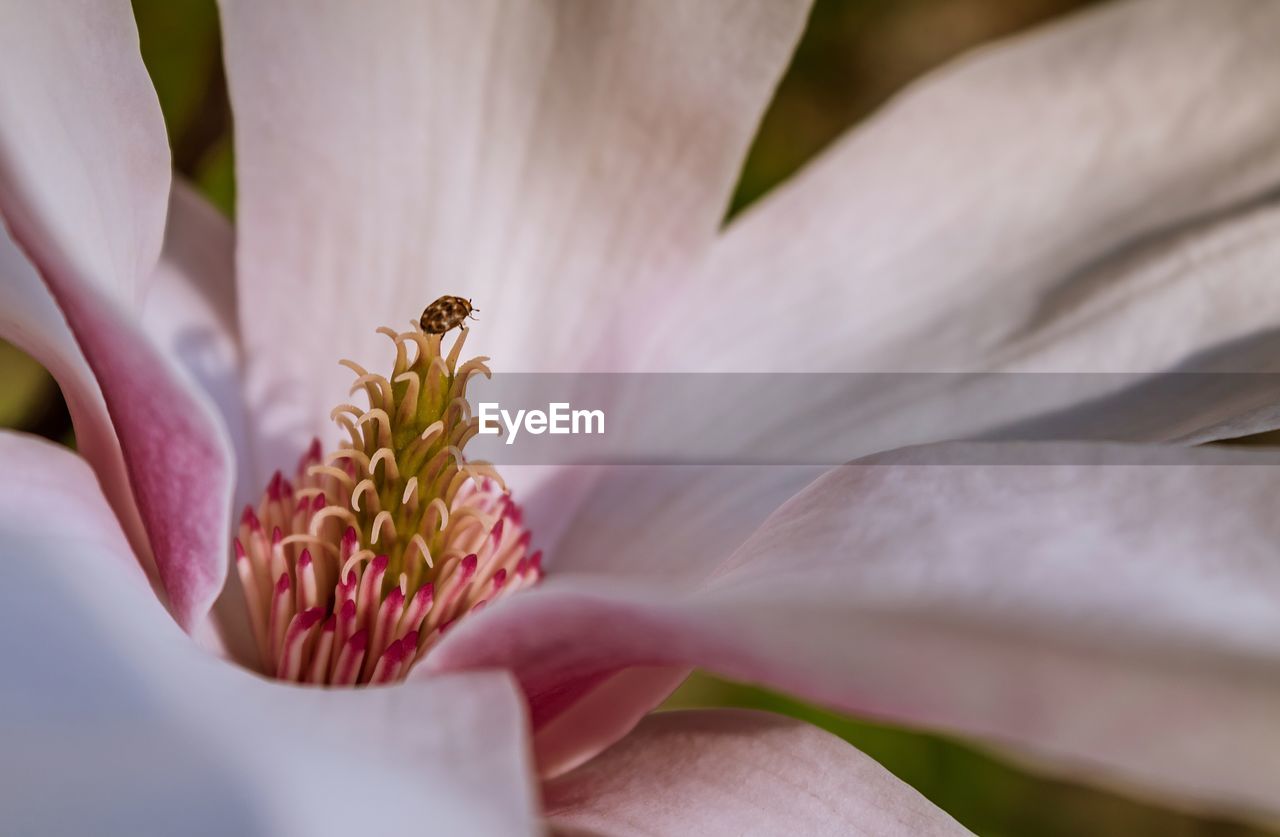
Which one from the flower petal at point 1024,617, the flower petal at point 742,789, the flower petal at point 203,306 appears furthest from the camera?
the flower petal at point 203,306

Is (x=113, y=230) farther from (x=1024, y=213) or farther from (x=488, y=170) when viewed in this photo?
(x=1024, y=213)

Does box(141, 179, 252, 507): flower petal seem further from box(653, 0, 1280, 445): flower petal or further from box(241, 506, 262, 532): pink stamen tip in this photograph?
box(653, 0, 1280, 445): flower petal

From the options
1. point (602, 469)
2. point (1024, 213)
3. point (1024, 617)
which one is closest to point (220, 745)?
point (1024, 617)

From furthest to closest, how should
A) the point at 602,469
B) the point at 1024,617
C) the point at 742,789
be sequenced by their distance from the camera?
1. the point at 602,469
2. the point at 742,789
3. the point at 1024,617

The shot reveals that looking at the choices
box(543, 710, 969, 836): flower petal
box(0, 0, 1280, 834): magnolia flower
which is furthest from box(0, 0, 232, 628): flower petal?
box(543, 710, 969, 836): flower petal

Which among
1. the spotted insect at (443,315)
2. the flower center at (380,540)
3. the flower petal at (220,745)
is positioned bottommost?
the flower petal at (220,745)

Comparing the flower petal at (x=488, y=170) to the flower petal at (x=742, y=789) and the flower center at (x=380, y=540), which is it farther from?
the flower petal at (x=742, y=789)

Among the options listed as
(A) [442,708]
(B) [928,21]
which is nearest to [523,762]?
(A) [442,708]

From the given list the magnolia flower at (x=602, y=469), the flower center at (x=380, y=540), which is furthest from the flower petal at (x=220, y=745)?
the flower center at (x=380, y=540)
